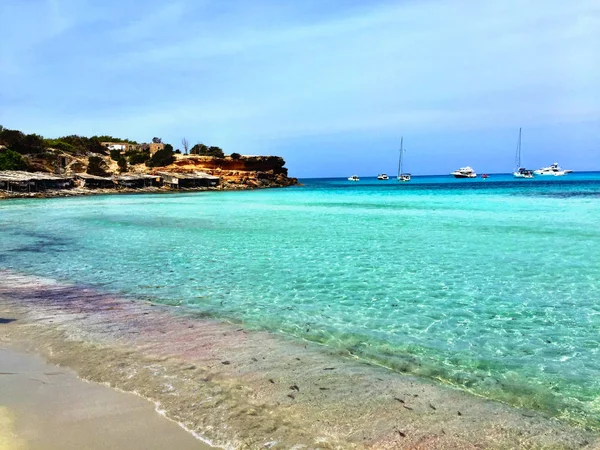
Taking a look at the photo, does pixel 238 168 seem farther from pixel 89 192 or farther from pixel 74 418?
pixel 74 418

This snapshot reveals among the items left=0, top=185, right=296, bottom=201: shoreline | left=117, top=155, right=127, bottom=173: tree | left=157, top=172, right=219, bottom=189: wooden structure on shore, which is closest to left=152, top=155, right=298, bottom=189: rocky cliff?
→ left=157, top=172, right=219, bottom=189: wooden structure on shore

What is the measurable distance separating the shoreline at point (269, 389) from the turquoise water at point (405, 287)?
434mm

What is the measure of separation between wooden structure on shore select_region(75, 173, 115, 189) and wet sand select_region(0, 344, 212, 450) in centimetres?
6383

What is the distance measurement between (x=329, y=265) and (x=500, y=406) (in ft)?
23.8

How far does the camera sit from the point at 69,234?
Result: 62.7 ft

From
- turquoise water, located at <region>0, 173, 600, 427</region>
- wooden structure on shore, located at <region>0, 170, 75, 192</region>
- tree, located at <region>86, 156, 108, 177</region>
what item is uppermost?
tree, located at <region>86, 156, 108, 177</region>

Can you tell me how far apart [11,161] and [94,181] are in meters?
10.6

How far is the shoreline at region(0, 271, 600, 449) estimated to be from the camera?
12.0ft

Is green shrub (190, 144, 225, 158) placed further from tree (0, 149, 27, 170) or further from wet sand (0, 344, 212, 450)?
wet sand (0, 344, 212, 450)

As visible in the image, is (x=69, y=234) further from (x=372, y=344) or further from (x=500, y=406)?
(x=500, y=406)

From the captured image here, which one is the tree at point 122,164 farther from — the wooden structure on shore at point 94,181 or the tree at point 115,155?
the wooden structure on shore at point 94,181

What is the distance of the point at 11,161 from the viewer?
59.4 metres

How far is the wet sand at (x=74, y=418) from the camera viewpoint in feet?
11.3

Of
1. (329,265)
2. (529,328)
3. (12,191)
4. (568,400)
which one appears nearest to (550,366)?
(568,400)
